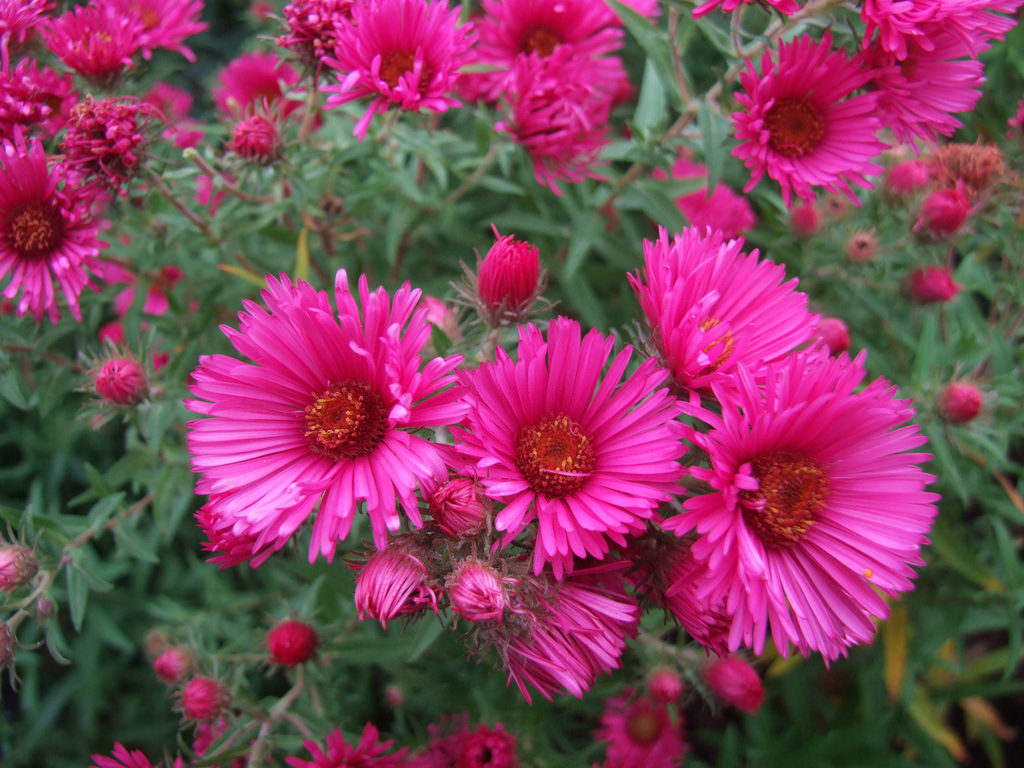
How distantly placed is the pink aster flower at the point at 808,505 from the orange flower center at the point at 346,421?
55 cm

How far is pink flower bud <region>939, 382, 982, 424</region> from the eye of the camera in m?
1.74

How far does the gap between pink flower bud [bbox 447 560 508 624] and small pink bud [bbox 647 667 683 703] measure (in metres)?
0.66

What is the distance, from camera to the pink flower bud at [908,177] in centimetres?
191

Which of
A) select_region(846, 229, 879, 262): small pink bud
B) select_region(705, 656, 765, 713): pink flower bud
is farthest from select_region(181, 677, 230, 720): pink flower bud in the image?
select_region(846, 229, 879, 262): small pink bud

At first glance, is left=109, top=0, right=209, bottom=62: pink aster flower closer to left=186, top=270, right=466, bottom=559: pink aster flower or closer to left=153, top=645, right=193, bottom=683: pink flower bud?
left=186, top=270, right=466, bottom=559: pink aster flower

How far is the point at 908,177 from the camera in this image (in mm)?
1920

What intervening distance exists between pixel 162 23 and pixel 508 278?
143 centimetres

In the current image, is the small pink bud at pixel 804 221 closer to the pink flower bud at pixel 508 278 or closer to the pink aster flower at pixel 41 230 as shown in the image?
the pink flower bud at pixel 508 278

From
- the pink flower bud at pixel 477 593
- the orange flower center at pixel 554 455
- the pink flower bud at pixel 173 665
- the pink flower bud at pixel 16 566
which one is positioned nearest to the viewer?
the pink flower bud at pixel 477 593

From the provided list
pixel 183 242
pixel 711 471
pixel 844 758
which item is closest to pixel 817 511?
pixel 711 471

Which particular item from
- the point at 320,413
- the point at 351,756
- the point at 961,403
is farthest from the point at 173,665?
the point at 961,403

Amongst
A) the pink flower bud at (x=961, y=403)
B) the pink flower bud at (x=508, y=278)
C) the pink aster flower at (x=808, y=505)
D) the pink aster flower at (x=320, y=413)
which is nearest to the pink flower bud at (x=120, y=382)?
the pink aster flower at (x=320, y=413)

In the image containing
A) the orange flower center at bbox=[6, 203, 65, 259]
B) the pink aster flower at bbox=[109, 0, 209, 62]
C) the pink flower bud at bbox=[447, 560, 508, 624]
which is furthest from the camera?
the pink aster flower at bbox=[109, 0, 209, 62]

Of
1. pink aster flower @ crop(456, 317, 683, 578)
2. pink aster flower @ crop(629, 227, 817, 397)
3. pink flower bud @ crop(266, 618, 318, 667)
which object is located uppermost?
pink aster flower @ crop(629, 227, 817, 397)
